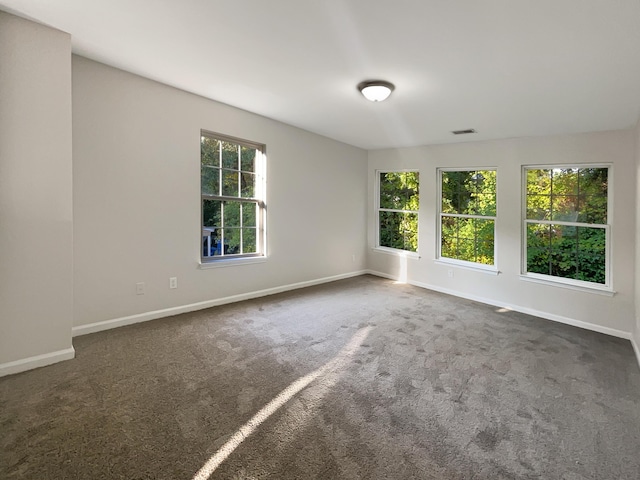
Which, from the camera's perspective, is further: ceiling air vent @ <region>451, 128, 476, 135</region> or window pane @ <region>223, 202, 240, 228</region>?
window pane @ <region>223, 202, 240, 228</region>

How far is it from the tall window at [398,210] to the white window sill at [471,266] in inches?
22.2

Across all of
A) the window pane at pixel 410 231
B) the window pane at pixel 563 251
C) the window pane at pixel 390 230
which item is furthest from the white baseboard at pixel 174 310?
the window pane at pixel 563 251

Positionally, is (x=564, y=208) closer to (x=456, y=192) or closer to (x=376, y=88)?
(x=456, y=192)

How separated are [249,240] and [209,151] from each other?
4.27ft

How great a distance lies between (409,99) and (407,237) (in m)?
2.85

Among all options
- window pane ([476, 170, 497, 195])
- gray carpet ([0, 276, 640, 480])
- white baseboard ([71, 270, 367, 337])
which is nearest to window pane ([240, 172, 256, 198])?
white baseboard ([71, 270, 367, 337])

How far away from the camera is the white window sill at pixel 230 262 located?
13.8 feet

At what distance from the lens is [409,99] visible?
3570 mm

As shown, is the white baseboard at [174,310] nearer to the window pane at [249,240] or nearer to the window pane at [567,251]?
the window pane at [249,240]

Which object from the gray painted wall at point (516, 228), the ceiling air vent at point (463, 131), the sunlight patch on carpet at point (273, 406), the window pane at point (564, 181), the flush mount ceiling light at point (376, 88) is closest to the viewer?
the sunlight patch on carpet at point (273, 406)

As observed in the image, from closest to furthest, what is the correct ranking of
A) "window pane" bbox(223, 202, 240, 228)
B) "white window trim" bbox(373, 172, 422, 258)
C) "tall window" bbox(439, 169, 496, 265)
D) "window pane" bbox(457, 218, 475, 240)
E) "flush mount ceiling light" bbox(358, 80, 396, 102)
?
1. "flush mount ceiling light" bbox(358, 80, 396, 102)
2. "window pane" bbox(223, 202, 240, 228)
3. "tall window" bbox(439, 169, 496, 265)
4. "window pane" bbox(457, 218, 475, 240)
5. "white window trim" bbox(373, 172, 422, 258)

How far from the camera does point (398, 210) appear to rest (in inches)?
238

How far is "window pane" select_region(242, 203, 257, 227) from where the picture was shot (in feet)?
15.3

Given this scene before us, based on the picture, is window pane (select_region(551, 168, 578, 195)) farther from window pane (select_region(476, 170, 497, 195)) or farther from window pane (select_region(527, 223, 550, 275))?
window pane (select_region(476, 170, 497, 195))
